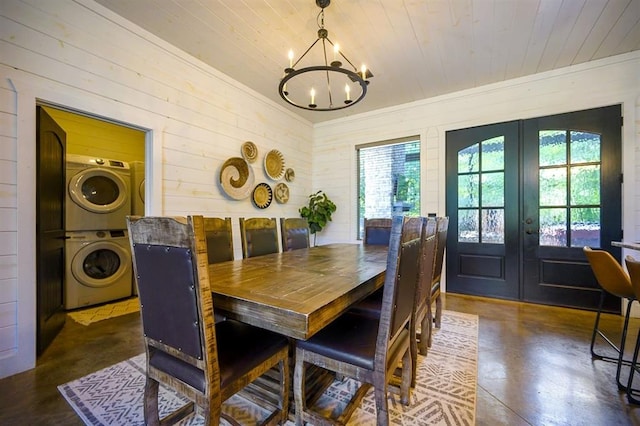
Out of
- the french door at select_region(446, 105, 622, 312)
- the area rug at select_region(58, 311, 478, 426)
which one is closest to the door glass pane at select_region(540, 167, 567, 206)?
the french door at select_region(446, 105, 622, 312)

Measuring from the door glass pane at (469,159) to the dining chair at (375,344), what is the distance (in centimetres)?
284

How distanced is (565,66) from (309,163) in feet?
11.8

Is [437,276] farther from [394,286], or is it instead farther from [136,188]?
[136,188]

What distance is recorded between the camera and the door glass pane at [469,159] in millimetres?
3545

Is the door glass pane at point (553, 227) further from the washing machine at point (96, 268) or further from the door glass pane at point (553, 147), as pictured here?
the washing machine at point (96, 268)

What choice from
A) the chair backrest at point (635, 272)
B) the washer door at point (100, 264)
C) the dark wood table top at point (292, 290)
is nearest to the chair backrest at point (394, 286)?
the dark wood table top at point (292, 290)

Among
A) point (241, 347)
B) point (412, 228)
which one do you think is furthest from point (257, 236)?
point (412, 228)

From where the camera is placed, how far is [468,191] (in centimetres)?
359

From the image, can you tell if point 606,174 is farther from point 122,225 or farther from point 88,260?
point 88,260

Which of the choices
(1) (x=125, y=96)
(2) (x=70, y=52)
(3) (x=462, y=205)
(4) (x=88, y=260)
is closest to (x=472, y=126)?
(3) (x=462, y=205)

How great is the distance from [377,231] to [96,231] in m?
3.36

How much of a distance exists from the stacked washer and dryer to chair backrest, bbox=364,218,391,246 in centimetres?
306

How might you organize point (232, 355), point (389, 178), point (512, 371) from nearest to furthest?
point (232, 355) → point (512, 371) → point (389, 178)

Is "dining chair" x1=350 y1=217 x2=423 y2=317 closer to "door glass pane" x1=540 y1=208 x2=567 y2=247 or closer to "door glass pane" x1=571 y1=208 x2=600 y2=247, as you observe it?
"door glass pane" x1=540 y1=208 x2=567 y2=247
